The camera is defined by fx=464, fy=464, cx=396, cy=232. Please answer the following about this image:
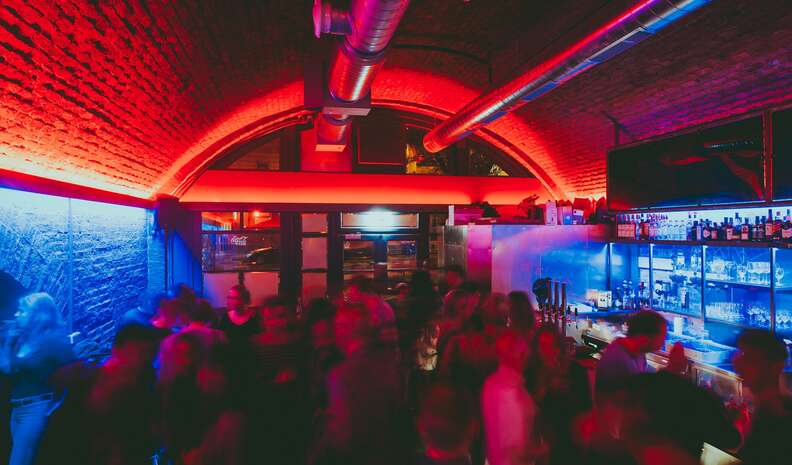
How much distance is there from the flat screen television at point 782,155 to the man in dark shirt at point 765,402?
7.92ft

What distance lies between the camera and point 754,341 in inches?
99.2

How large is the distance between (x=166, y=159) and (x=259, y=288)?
2934 mm

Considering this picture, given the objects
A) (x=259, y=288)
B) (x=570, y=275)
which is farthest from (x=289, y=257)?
(x=570, y=275)

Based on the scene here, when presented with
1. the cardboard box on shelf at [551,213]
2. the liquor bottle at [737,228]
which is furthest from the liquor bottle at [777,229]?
the cardboard box on shelf at [551,213]

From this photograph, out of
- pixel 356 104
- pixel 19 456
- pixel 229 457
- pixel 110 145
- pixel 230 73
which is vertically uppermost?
pixel 230 73

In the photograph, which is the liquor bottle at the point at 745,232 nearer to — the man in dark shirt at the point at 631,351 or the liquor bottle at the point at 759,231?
the liquor bottle at the point at 759,231

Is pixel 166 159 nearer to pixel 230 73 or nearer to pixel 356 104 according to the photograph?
pixel 230 73

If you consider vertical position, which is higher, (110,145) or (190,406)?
(110,145)

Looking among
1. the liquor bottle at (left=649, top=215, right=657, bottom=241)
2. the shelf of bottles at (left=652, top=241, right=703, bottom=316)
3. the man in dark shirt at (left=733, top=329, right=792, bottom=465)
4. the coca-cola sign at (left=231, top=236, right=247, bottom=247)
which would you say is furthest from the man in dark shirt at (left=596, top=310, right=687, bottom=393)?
the coca-cola sign at (left=231, top=236, right=247, bottom=247)

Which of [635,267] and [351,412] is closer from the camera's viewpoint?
[351,412]

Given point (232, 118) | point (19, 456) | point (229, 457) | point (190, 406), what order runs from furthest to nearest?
point (232, 118) < point (19, 456) < point (190, 406) < point (229, 457)

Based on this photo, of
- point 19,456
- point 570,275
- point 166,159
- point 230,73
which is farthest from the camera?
point 570,275

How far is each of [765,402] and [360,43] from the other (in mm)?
3145

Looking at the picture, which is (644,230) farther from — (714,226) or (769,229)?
(769,229)
